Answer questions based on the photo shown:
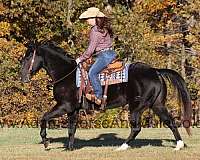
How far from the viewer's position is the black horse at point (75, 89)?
1173 cm

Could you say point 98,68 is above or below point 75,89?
above

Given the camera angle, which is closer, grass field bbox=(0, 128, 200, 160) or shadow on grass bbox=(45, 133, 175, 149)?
grass field bbox=(0, 128, 200, 160)

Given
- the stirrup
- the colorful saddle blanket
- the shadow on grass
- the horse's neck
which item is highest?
the horse's neck

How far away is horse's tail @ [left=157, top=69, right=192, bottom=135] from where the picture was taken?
12148mm

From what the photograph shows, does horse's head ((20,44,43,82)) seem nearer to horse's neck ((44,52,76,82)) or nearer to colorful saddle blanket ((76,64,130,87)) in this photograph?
horse's neck ((44,52,76,82))

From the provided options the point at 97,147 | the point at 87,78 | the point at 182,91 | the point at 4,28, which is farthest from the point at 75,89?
the point at 4,28

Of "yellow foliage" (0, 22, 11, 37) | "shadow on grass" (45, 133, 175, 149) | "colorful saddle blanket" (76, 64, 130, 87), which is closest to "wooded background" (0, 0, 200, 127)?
"yellow foliage" (0, 22, 11, 37)

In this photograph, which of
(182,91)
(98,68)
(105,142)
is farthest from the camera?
(105,142)

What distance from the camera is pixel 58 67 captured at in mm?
11977

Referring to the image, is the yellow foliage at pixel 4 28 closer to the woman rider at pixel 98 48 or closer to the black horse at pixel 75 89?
the black horse at pixel 75 89

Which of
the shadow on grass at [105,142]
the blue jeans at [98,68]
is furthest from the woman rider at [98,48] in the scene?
the shadow on grass at [105,142]

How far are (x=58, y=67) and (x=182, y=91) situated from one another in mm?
2606

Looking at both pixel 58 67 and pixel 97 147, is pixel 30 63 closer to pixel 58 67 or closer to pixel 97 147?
pixel 58 67

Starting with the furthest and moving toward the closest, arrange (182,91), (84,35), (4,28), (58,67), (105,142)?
(84,35), (4,28), (105,142), (182,91), (58,67)
